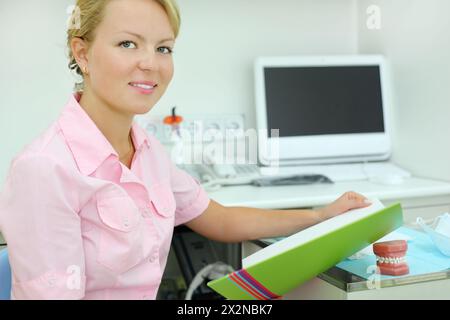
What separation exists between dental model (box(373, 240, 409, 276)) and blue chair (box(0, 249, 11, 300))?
1.98ft

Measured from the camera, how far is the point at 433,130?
183 cm

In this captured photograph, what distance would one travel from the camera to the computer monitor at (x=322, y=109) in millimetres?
1944

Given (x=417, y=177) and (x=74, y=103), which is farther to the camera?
(x=417, y=177)

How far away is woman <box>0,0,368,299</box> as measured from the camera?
0.78m

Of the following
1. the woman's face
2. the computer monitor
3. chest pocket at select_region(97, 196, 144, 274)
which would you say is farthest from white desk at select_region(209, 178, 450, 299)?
the woman's face

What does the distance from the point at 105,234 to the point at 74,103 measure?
24 cm

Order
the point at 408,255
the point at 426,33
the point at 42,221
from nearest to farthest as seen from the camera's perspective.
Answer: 1. the point at 42,221
2. the point at 408,255
3. the point at 426,33

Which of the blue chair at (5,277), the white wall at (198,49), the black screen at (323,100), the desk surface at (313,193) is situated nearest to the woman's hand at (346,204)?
the desk surface at (313,193)

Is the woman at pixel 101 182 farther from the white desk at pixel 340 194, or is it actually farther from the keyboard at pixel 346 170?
the keyboard at pixel 346 170

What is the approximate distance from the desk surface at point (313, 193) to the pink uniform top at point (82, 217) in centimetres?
49

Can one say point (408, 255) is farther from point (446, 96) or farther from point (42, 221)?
point (446, 96)

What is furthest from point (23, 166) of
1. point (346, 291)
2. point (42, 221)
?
point (346, 291)

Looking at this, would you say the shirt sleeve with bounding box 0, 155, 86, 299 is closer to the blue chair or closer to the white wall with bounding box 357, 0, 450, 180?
the blue chair

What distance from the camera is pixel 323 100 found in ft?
6.52
